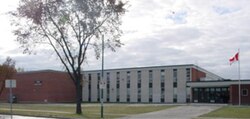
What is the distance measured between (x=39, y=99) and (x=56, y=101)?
3.24m

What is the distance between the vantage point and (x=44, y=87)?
249 ft

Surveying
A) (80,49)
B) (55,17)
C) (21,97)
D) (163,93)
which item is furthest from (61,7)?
(21,97)

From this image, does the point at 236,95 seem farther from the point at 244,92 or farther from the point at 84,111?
the point at 84,111

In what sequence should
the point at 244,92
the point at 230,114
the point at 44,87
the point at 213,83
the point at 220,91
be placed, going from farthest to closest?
the point at 44,87, the point at 220,91, the point at 213,83, the point at 244,92, the point at 230,114

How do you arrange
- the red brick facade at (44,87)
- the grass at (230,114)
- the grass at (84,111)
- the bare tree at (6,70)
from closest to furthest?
the grass at (230,114), the grass at (84,111), the bare tree at (6,70), the red brick facade at (44,87)

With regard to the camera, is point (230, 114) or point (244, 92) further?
point (244, 92)

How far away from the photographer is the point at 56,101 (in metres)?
76.6

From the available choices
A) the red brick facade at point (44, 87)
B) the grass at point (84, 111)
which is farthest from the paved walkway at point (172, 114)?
the red brick facade at point (44, 87)

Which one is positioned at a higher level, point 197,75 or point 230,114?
point 197,75

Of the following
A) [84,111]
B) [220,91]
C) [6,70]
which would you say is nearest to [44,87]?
[6,70]

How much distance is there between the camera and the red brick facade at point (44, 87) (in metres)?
75.8

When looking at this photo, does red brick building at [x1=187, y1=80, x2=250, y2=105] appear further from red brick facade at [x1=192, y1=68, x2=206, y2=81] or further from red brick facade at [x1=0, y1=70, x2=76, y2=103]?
red brick facade at [x1=0, y1=70, x2=76, y2=103]

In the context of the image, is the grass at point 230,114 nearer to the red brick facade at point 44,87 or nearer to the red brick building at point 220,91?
the red brick building at point 220,91

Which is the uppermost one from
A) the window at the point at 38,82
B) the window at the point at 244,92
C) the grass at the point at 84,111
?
the window at the point at 38,82
